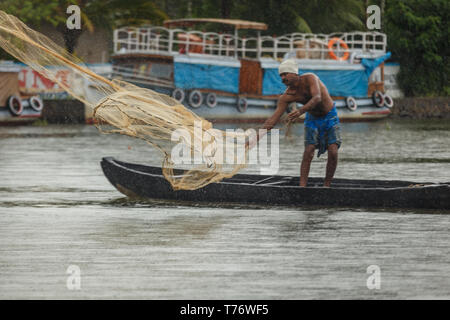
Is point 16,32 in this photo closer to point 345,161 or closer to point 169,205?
point 169,205

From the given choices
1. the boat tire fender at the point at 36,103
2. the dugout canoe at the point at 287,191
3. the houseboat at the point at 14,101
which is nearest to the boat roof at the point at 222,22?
the boat tire fender at the point at 36,103

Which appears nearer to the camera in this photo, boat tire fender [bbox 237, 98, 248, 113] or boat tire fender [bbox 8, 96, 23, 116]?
boat tire fender [bbox 8, 96, 23, 116]

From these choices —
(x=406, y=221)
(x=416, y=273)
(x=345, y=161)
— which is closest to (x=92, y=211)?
(x=406, y=221)

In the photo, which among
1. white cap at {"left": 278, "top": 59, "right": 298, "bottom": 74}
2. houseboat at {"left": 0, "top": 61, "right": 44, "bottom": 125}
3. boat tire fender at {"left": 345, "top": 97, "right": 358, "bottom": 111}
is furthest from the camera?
boat tire fender at {"left": 345, "top": 97, "right": 358, "bottom": 111}

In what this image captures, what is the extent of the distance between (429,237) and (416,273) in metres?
1.89

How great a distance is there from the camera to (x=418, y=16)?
1513 inches

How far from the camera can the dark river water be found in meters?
8.03

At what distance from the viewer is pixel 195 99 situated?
33.9 metres

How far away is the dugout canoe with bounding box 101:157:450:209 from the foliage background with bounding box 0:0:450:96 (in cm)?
2333

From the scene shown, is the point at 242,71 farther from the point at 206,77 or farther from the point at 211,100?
the point at 211,100

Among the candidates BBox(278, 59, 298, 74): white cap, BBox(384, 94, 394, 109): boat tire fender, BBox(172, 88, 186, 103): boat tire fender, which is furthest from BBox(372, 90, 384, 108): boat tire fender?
BBox(278, 59, 298, 74): white cap

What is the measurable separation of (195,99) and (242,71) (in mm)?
2314

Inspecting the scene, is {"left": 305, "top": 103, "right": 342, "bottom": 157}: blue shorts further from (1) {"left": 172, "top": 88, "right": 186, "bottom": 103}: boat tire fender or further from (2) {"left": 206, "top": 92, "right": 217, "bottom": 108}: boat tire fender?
(2) {"left": 206, "top": 92, "right": 217, "bottom": 108}: boat tire fender
